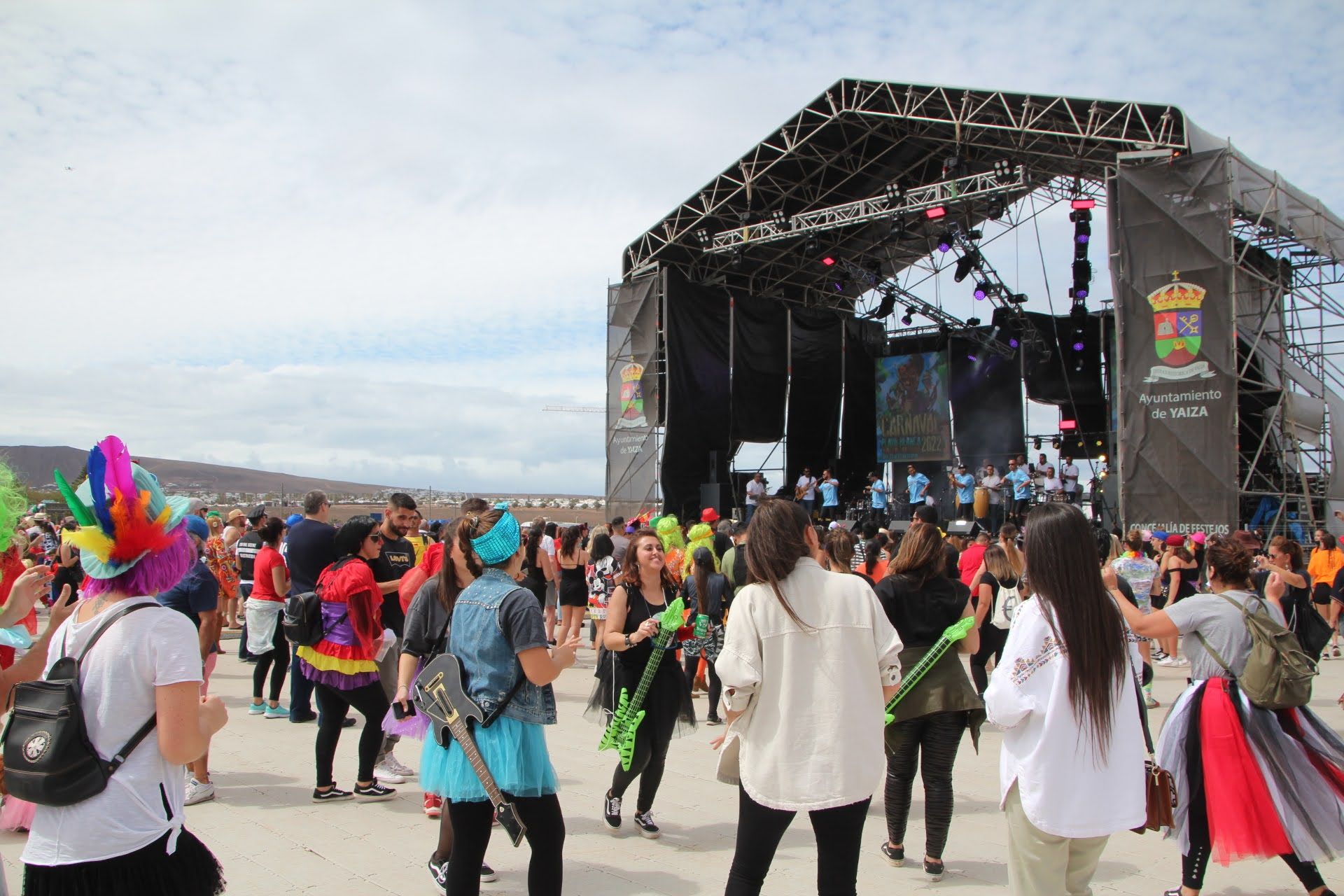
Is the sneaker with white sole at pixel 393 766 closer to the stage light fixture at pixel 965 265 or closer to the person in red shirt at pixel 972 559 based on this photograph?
the person in red shirt at pixel 972 559

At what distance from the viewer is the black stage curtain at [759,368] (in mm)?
21922

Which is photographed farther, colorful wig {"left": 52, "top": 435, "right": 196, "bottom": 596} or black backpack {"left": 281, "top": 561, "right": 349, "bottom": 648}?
black backpack {"left": 281, "top": 561, "right": 349, "bottom": 648}

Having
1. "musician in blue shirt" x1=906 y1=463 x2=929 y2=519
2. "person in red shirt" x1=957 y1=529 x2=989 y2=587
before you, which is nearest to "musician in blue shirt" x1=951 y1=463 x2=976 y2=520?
"musician in blue shirt" x1=906 y1=463 x2=929 y2=519

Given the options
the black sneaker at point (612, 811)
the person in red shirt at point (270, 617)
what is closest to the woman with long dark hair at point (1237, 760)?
the black sneaker at point (612, 811)

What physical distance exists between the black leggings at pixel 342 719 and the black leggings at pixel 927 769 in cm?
251

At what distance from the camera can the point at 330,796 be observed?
16.4 feet

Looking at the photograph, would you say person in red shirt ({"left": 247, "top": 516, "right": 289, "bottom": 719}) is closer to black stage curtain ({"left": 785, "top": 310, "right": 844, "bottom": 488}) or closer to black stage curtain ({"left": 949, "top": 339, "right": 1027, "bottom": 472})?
black stage curtain ({"left": 785, "top": 310, "right": 844, "bottom": 488})

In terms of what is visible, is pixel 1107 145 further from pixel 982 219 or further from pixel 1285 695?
pixel 1285 695

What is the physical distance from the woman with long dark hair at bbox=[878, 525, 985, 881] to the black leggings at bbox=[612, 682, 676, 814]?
998 mm

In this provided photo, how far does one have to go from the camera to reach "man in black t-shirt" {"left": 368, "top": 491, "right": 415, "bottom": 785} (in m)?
5.34

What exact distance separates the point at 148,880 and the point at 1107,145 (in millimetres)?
16216

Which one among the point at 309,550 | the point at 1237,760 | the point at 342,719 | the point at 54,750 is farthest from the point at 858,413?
the point at 54,750

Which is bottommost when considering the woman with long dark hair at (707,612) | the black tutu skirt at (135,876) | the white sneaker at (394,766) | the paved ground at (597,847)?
the paved ground at (597,847)

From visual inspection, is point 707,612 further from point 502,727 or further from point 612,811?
point 502,727
